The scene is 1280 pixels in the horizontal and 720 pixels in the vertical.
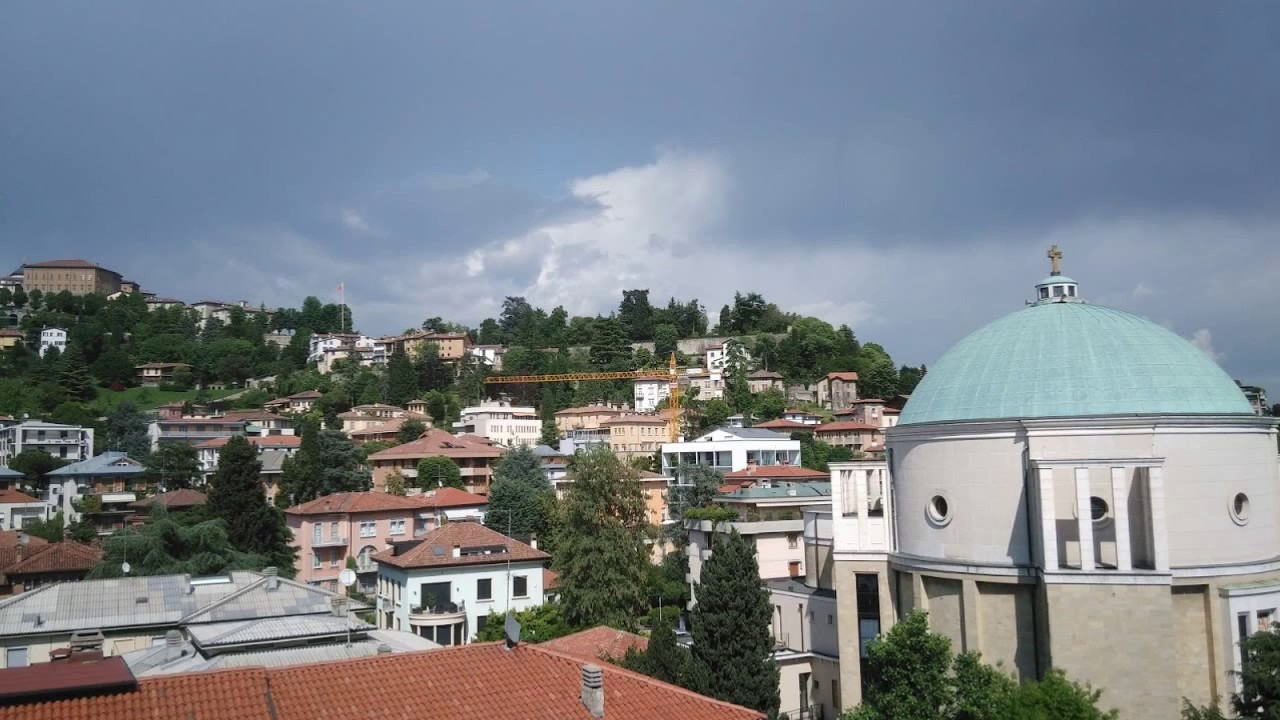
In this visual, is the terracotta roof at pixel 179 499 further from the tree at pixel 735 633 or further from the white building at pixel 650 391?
the white building at pixel 650 391

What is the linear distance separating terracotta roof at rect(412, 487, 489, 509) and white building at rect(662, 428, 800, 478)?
54.3 ft

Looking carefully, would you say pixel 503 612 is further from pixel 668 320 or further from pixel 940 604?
pixel 668 320

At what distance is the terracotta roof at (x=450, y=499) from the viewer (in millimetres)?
60469

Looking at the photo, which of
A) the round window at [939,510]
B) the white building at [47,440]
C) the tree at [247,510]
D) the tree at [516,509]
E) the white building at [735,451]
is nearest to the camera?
the round window at [939,510]

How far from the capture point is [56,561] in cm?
4181

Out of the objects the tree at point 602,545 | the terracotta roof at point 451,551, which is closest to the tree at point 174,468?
the terracotta roof at point 451,551

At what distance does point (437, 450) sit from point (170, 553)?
32052 mm

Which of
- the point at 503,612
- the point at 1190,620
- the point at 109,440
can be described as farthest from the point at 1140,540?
the point at 109,440

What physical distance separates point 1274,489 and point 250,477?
160 ft

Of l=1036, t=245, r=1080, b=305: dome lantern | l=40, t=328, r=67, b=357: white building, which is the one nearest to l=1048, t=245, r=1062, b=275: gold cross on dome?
l=1036, t=245, r=1080, b=305: dome lantern

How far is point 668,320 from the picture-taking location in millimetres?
148875

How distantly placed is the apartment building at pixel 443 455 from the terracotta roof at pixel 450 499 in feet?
27.3

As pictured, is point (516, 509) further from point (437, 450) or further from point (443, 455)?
point (437, 450)

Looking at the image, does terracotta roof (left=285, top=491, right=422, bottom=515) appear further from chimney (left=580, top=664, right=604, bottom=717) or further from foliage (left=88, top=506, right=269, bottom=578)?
chimney (left=580, top=664, right=604, bottom=717)
